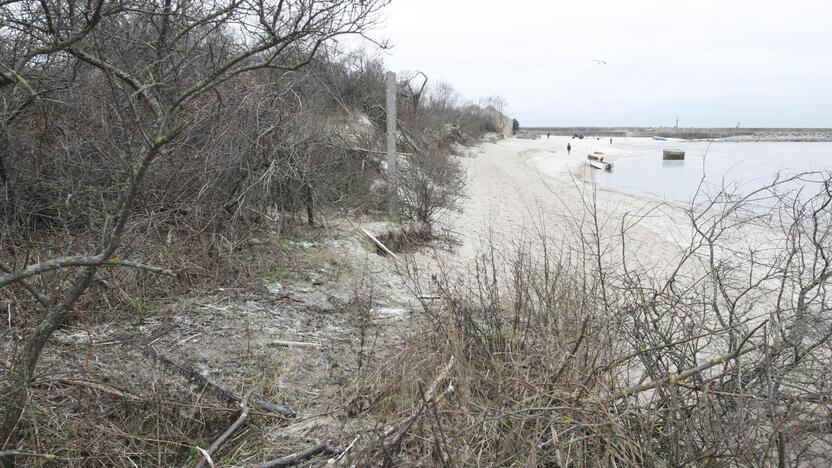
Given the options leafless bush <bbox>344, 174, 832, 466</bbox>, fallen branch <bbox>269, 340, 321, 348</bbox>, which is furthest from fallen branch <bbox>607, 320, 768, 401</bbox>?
fallen branch <bbox>269, 340, 321, 348</bbox>

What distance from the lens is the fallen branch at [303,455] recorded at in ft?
9.87

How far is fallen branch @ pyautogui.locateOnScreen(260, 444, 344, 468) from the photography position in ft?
9.87

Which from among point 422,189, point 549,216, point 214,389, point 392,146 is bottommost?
point 549,216

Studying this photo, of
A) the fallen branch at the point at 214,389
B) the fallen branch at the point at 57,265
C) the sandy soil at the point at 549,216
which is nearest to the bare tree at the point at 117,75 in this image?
the fallen branch at the point at 57,265

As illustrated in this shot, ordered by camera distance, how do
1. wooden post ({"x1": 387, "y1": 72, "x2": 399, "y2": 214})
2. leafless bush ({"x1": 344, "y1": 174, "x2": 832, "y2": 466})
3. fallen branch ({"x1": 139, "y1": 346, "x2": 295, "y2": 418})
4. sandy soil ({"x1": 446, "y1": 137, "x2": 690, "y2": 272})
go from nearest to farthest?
leafless bush ({"x1": 344, "y1": 174, "x2": 832, "y2": 466})
fallen branch ({"x1": 139, "y1": 346, "x2": 295, "y2": 418})
sandy soil ({"x1": 446, "y1": 137, "x2": 690, "y2": 272})
wooden post ({"x1": 387, "y1": 72, "x2": 399, "y2": 214})

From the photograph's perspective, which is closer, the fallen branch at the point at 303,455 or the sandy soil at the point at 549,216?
the fallen branch at the point at 303,455

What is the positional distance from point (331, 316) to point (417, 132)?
475 inches

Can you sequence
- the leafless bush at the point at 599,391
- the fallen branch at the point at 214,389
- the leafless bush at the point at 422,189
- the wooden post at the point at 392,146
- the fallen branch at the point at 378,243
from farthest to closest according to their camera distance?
the wooden post at the point at 392,146 → the leafless bush at the point at 422,189 → the fallen branch at the point at 378,243 → the fallen branch at the point at 214,389 → the leafless bush at the point at 599,391

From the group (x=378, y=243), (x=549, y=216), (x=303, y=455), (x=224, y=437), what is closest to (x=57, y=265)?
(x=224, y=437)

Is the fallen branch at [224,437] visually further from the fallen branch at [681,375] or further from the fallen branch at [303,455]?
the fallen branch at [681,375]

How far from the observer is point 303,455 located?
10.00ft

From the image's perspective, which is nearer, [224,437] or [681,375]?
[681,375]

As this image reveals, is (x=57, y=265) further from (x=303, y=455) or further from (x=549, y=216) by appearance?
(x=549, y=216)

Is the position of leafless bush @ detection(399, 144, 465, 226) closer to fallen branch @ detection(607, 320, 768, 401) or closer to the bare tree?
the bare tree
